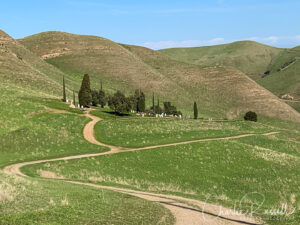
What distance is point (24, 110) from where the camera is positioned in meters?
63.9

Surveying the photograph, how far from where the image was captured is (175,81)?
184 meters

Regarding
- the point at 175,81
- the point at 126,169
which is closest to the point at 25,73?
A: the point at 175,81

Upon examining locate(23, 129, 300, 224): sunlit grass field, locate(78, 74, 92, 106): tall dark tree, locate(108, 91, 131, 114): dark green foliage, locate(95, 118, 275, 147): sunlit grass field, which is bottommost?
locate(23, 129, 300, 224): sunlit grass field

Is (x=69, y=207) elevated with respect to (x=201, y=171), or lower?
elevated

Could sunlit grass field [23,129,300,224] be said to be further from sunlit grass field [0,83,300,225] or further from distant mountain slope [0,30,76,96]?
distant mountain slope [0,30,76,96]

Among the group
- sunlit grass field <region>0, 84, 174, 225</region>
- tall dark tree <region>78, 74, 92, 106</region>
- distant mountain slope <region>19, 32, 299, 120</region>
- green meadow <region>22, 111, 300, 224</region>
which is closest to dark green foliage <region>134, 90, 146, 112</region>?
tall dark tree <region>78, 74, 92, 106</region>

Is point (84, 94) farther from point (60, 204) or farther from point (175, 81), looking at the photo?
point (175, 81)

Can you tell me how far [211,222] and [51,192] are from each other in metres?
10.2

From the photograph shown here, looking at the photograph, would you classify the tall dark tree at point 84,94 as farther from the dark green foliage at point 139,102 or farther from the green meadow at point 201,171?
the green meadow at point 201,171

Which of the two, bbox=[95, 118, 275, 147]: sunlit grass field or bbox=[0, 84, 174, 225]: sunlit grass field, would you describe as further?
bbox=[95, 118, 275, 147]: sunlit grass field

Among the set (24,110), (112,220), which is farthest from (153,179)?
(24,110)

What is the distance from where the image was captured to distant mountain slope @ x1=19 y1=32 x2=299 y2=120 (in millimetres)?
159125

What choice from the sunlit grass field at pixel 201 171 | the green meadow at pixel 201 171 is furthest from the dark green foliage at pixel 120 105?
the sunlit grass field at pixel 201 171

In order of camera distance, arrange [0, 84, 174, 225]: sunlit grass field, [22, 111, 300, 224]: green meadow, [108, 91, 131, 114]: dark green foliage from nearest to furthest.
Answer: [0, 84, 174, 225]: sunlit grass field
[22, 111, 300, 224]: green meadow
[108, 91, 131, 114]: dark green foliage
